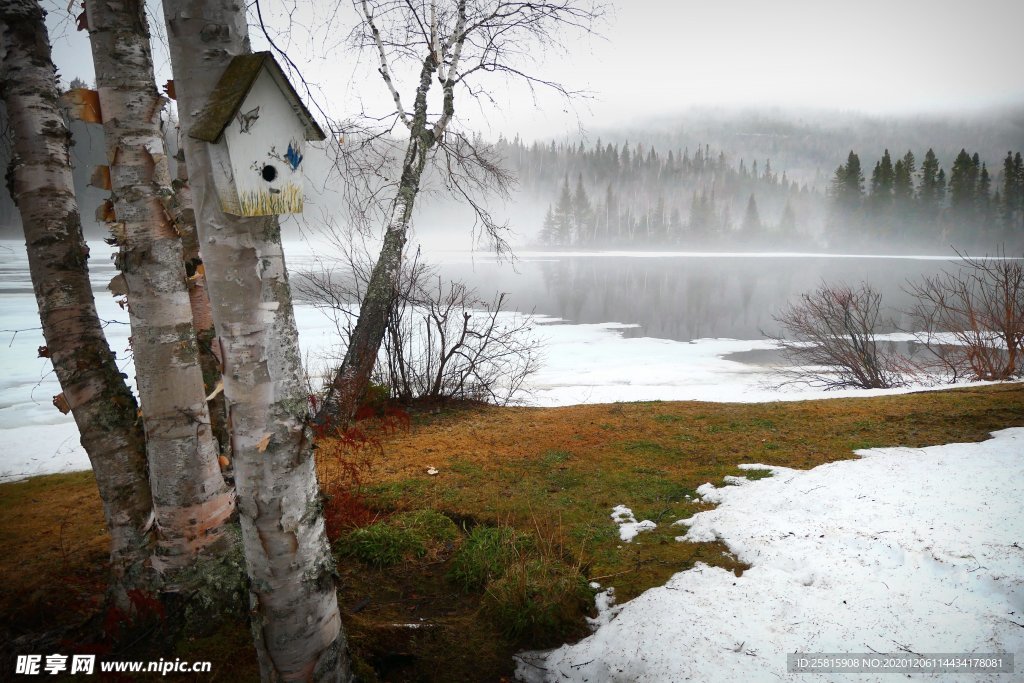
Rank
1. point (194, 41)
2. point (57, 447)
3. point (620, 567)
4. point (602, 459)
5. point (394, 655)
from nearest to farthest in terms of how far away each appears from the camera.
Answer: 1. point (194, 41)
2. point (394, 655)
3. point (620, 567)
4. point (602, 459)
5. point (57, 447)

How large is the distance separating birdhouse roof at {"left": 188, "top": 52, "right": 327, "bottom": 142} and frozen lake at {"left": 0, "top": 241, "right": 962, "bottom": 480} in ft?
7.59

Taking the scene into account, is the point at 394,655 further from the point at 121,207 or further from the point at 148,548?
the point at 121,207

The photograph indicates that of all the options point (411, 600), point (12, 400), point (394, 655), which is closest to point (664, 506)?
point (411, 600)

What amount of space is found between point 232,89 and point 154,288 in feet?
3.99

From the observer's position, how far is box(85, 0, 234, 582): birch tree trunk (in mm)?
2184

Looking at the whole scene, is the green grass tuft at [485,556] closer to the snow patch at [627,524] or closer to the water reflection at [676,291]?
the snow patch at [627,524]

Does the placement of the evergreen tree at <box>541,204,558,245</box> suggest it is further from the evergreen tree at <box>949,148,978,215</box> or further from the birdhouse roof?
the birdhouse roof

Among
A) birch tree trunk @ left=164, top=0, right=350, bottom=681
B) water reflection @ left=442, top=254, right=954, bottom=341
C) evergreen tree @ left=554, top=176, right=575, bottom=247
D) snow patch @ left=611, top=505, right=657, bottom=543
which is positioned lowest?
water reflection @ left=442, top=254, right=954, bottom=341

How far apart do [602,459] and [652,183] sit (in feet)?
326

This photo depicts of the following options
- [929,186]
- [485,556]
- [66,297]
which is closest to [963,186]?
[929,186]

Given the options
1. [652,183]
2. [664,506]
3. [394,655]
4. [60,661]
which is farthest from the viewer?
[652,183]

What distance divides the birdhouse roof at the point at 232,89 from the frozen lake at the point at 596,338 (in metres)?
2.31

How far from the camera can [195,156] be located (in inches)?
59.5


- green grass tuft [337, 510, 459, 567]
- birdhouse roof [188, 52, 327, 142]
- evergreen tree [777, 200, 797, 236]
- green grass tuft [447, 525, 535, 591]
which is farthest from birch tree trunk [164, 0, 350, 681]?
evergreen tree [777, 200, 797, 236]
